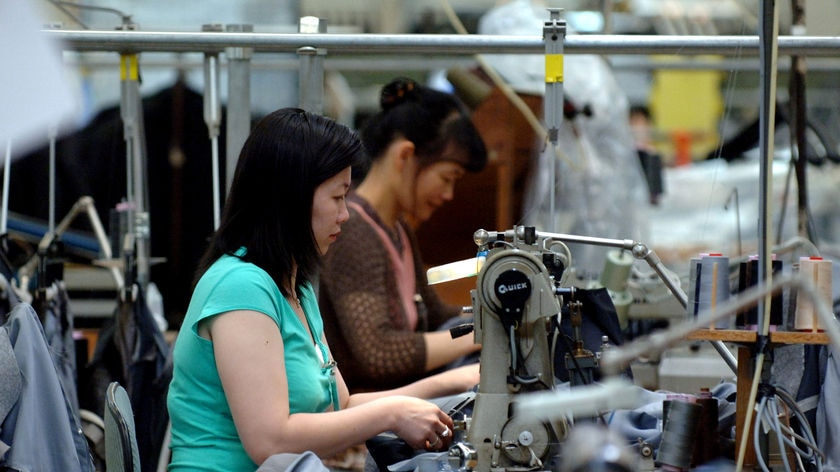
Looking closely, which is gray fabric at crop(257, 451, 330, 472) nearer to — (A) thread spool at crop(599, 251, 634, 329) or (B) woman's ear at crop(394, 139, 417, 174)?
(A) thread spool at crop(599, 251, 634, 329)

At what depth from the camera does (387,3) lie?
5.43 metres

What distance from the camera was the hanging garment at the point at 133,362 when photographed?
2.73 meters

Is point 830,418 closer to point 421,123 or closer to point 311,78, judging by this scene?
point 311,78

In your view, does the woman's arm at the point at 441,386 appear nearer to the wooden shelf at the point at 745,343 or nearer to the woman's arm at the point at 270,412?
the woman's arm at the point at 270,412

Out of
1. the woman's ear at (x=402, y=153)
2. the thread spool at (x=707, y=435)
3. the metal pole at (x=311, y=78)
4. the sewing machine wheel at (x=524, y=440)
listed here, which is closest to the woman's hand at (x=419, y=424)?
the sewing machine wheel at (x=524, y=440)

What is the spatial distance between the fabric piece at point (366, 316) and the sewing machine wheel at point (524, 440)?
0.88 m

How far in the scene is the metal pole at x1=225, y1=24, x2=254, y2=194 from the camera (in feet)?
8.55

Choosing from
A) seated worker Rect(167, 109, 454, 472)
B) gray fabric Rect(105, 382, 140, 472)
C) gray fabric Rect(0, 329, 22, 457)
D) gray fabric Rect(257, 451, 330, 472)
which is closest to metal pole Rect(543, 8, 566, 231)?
seated worker Rect(167, 109, 454, 472)

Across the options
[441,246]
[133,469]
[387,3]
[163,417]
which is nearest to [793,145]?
[441,246]

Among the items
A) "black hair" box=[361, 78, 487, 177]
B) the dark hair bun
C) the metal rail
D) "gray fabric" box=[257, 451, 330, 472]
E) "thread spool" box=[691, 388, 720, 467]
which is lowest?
"gray fabric" box=[257, 451, 330, 472]

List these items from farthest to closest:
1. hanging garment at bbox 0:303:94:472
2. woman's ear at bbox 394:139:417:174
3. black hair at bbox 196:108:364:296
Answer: woman's ear at bbox 394:139:417:174 < hanging garment at bbox 0:303:94:472 < black hair at bbox 196:108:364:296

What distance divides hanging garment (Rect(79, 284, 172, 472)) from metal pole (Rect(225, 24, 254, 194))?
0.44 metres

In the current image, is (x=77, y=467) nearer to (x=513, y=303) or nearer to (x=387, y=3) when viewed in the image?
(x=513, y=303)

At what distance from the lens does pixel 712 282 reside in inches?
70.6
